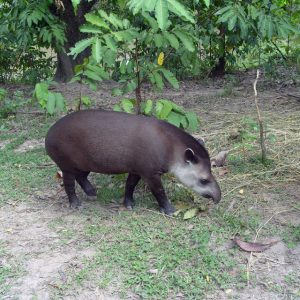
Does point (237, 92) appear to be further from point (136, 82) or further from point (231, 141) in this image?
point (136, 82)

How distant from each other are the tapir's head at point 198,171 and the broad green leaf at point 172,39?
949 millimetres

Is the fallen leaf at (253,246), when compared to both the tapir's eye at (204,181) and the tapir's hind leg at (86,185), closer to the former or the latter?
the tapir's eye at (204,181)

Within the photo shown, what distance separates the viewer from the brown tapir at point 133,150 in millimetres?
4973

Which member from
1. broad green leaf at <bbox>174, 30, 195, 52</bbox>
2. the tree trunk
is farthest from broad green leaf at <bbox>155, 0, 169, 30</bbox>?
the tree trunk

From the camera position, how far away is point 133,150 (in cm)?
496

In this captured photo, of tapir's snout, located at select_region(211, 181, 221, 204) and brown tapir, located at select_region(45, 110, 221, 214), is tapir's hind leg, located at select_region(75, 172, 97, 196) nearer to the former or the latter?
brown tapir, located at select_region(45, 110, 221, 214)

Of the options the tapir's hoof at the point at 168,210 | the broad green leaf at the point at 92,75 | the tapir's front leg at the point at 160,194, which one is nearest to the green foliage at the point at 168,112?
the broad green leaf at the point at 92,75

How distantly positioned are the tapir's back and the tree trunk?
4340mm

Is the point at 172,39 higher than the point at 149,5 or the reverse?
the reverse

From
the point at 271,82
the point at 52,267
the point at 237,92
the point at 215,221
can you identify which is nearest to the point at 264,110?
the point at 237,92

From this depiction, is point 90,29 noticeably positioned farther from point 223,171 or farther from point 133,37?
point 223,171

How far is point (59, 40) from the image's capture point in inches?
324

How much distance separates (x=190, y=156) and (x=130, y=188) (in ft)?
2.26

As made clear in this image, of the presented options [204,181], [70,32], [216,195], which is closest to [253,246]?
[216,195]
